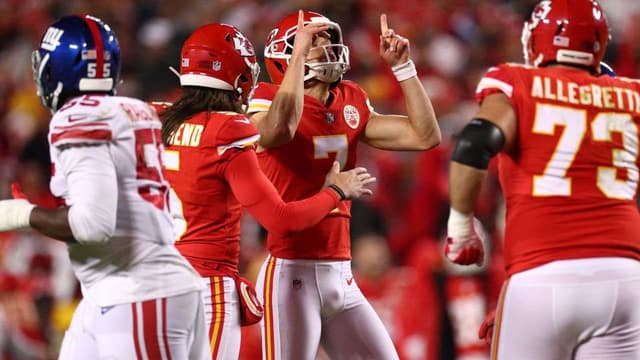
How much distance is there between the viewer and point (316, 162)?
4.84 meters

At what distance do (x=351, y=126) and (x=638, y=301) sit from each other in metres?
1.58

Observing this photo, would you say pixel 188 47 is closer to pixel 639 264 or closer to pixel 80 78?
pixel 80 78

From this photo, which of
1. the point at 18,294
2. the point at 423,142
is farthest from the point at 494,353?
the point at 18,294

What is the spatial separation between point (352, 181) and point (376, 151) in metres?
4.62

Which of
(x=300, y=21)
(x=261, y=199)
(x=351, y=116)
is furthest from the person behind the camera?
(x=351, y=116)

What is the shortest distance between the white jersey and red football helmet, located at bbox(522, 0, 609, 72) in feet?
4.44

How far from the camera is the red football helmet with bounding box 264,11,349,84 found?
16.0 feet

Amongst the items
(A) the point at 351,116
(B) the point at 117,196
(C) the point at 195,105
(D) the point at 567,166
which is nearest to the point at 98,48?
(B) the point at 117,196

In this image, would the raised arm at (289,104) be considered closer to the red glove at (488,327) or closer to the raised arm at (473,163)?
the raised arm at (473,163)

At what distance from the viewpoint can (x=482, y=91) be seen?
3.92 m

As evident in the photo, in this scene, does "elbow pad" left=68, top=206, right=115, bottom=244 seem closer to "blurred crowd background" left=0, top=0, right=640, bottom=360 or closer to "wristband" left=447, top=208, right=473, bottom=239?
"wristband" left=447, top=208, right=473, bottom=239

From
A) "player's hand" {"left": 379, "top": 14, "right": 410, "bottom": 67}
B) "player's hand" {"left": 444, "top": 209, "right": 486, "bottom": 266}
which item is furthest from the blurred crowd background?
"player's hand" {"left": 444, "top": 209, "right": 486, "bottom": 266}

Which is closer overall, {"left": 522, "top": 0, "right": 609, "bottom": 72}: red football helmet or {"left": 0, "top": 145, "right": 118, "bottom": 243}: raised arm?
{"left": 0, "top": 145, "right": 118, "bottom": 243}: raised arm

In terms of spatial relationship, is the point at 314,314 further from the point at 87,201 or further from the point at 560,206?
the point at 87,201
